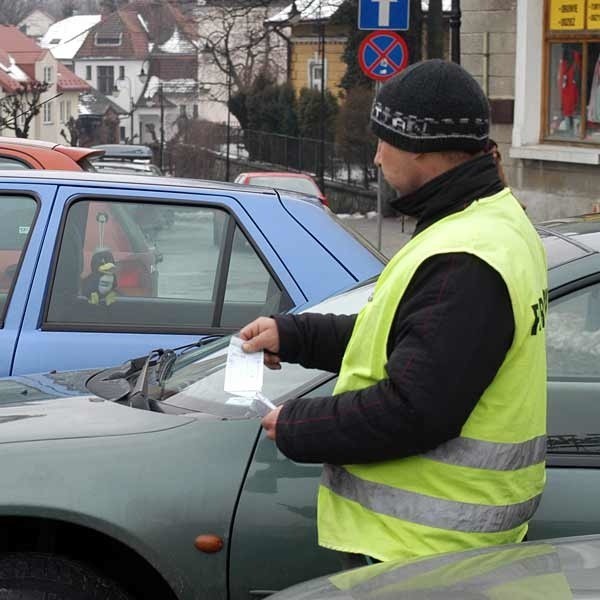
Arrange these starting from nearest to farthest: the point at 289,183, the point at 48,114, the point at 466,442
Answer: the point at 466,442 < the point at 289,183 < the point at 48,114

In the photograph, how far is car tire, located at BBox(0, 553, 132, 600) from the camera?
3084 mm

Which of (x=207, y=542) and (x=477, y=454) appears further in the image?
(x=207, y=542)

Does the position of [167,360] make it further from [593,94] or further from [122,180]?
[593,94]

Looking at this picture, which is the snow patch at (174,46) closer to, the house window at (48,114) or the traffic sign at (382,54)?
the house window at (48,114)

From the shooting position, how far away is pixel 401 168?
2.52 metres

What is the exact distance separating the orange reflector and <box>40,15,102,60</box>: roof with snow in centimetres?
9926

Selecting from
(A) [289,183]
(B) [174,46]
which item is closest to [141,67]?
(B) [174,46]

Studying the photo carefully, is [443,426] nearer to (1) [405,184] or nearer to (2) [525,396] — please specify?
(2) [525,396]

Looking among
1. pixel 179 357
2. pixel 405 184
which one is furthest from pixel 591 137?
pixel 405 184

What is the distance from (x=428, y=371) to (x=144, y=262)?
8.95 ft

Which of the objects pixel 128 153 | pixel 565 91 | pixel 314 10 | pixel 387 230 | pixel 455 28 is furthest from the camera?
pixel 128 153

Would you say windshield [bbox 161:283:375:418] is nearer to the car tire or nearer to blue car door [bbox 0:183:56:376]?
the car tire

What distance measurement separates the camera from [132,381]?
3744mm

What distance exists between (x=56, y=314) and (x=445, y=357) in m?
2.63
